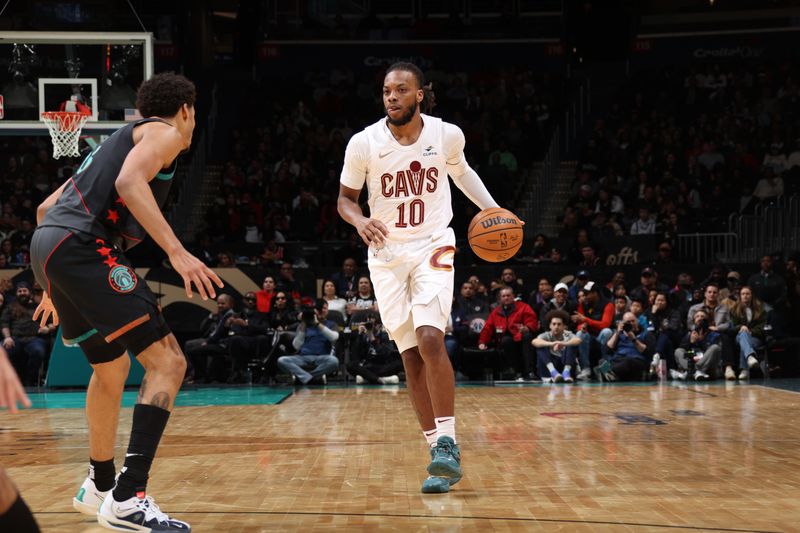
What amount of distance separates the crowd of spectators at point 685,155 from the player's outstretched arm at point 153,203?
12.9 meters

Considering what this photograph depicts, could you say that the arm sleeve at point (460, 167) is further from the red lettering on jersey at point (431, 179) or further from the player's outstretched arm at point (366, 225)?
the player's outstretched arm at point (366, 225)

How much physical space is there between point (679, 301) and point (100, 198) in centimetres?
1247

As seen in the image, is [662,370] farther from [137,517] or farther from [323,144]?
[137,517]

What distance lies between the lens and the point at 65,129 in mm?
11422

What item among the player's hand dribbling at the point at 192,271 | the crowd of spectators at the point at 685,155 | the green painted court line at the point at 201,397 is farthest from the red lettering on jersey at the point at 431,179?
the crowd of spectators at the point at 685,155

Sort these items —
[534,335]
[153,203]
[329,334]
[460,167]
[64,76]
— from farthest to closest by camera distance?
[534,335], [329,334], [64,76], [460,167], [153,203]

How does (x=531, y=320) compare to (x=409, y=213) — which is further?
(x=531, y=320)

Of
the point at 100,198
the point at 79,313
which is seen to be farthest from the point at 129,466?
the point at 100,198

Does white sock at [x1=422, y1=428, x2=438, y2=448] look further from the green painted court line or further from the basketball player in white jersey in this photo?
the green painted court line

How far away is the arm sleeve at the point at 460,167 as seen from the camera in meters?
5.89

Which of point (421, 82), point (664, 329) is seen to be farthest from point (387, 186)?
point (664, 329)

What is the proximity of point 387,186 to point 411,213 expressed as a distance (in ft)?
0.71

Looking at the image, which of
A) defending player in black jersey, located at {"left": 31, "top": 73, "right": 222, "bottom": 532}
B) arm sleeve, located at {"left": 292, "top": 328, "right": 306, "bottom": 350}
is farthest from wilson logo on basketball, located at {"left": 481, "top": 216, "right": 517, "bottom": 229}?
arm sleeve, located at {"left": 292, "top": 328, "right": 306, "bottom": 350}

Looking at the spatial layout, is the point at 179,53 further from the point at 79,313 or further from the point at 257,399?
the point at 79,313
